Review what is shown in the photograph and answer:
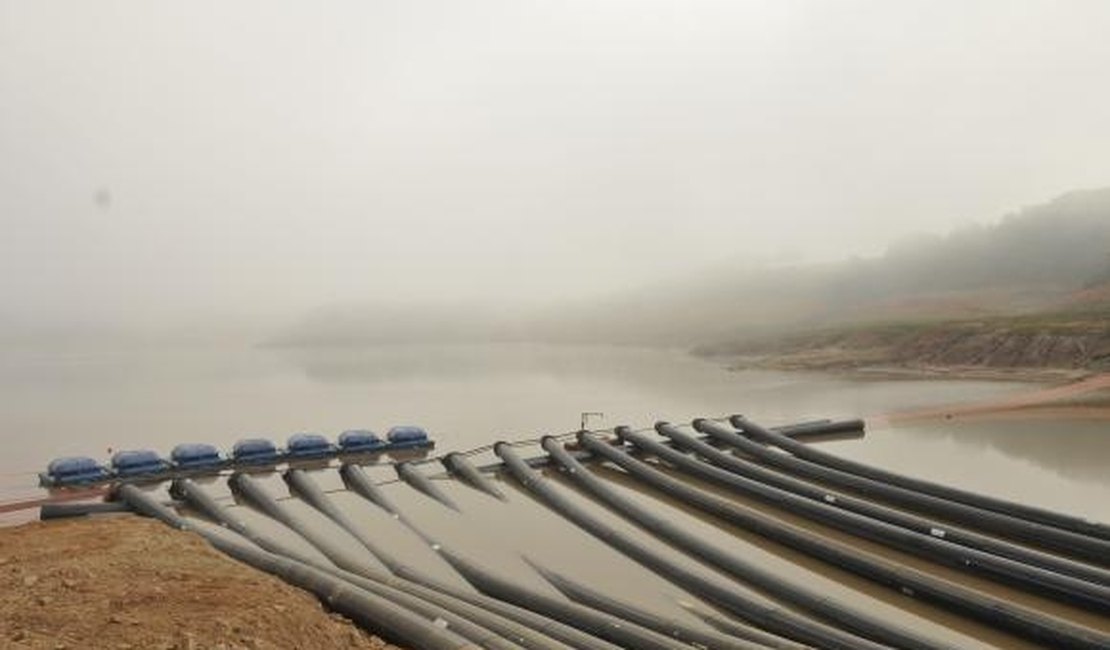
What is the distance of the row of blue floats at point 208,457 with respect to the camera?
32.6 m

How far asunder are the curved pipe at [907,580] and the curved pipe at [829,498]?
1.11 meters

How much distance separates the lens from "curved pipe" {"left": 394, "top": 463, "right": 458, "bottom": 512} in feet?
96.4

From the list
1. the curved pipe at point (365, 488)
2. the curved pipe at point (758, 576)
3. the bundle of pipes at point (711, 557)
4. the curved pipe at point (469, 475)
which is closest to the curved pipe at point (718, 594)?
the bundle of pipes at point (711, 557)

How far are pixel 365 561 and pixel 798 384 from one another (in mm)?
73575

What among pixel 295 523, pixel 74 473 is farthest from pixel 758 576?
pixel 74 473

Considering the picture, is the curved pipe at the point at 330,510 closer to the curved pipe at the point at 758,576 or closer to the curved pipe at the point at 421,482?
the curved pipe at the point at 421,482

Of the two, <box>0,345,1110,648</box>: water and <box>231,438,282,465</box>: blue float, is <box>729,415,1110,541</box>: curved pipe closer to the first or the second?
<box>0,345,1110,648</box>: water

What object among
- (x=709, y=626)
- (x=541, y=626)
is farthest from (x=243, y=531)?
(x=709, y=626)

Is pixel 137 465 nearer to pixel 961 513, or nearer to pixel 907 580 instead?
pixel 907 580

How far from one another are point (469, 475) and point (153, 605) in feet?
62.8

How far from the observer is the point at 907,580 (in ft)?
63.5

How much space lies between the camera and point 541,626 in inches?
589

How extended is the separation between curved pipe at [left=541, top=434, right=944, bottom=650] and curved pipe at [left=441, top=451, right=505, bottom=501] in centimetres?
358

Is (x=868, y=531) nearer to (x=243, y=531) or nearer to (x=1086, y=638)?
(x=1086, y=638)
